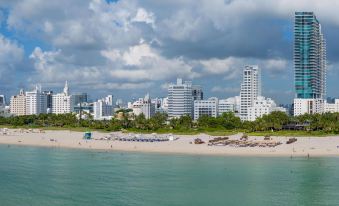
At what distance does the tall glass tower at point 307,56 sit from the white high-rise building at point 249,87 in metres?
14.9

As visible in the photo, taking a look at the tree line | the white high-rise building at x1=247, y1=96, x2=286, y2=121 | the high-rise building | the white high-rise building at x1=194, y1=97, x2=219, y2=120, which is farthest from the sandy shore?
the high-rise building

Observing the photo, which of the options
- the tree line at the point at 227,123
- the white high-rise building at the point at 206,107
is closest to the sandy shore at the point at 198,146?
the tree line at the point at 227,123

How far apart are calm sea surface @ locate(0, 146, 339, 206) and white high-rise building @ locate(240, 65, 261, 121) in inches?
4595

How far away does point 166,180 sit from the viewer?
158 feet

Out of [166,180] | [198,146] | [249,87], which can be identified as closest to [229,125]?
[198,146]

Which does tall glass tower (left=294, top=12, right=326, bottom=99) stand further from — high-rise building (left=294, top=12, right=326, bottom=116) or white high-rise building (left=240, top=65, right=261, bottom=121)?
white high-rise building (left=240, top=65, right=261, bottom=121)

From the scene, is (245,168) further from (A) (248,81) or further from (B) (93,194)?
(A) (248,81)

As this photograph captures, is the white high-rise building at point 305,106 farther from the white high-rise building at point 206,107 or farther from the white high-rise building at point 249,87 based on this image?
the white high-rise building at point 206,107

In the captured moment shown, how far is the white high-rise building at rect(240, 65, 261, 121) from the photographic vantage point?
18375 cm

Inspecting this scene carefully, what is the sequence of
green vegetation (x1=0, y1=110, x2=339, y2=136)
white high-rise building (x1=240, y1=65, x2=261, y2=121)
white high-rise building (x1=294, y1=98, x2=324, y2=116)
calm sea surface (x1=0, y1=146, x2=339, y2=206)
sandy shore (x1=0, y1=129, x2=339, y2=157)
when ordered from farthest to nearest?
white high-rise building (x1=240, y1=65, x2=261, y2=121) < white high-rise building (x1=294, y1=98, x2=324, y2=116) < green vegetation (x1=0, y1=110, x2=339, y2=136) < sandy shore (x1=0, y1=129, x2=339, y2=157) < calm sea surface (x1=0, y1=146, x2=339, y2=206)

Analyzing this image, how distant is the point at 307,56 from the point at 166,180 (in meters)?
149

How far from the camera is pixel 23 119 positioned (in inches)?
6309

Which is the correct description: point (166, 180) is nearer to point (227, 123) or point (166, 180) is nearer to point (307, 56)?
point (227, 123)

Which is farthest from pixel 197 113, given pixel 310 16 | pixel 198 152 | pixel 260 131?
pixel 198 152
